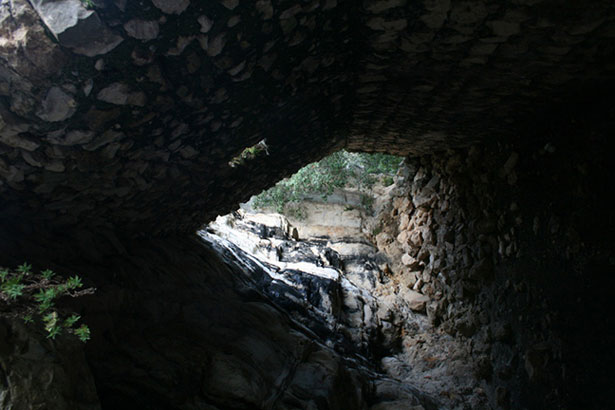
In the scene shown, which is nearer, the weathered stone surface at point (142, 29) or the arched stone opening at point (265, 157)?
the weathered stone surface at point (142, 29)

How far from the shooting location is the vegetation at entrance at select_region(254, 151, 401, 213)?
717 centimetres

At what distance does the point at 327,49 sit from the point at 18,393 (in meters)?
1.97

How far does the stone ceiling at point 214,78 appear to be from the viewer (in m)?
1.43

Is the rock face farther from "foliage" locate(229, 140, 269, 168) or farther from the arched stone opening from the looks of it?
"foliage" locate(229, 140, 269, 168)

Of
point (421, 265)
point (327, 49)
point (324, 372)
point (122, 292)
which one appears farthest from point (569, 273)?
point (122, 292)

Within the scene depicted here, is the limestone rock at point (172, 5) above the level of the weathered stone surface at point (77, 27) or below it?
above

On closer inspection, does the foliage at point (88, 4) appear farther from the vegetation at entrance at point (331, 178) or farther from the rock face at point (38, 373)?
the vegetation at entrance at point (331, 178)

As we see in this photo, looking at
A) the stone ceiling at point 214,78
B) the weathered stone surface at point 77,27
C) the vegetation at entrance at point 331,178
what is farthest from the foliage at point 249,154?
the vegetation at entrance at point 331,178

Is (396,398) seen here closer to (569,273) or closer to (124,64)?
(569,273)

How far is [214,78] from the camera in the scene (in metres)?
1.91

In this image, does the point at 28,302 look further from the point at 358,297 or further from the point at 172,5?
the point at 358,297

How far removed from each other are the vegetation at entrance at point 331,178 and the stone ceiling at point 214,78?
402 centimetres

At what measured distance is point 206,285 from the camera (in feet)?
10.8

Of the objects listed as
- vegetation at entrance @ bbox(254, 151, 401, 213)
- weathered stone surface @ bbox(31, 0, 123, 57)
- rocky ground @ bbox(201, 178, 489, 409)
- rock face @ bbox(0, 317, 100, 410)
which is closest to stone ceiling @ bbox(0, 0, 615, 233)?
weathered stone surface @ bbox(31, 0, 123, 57)
